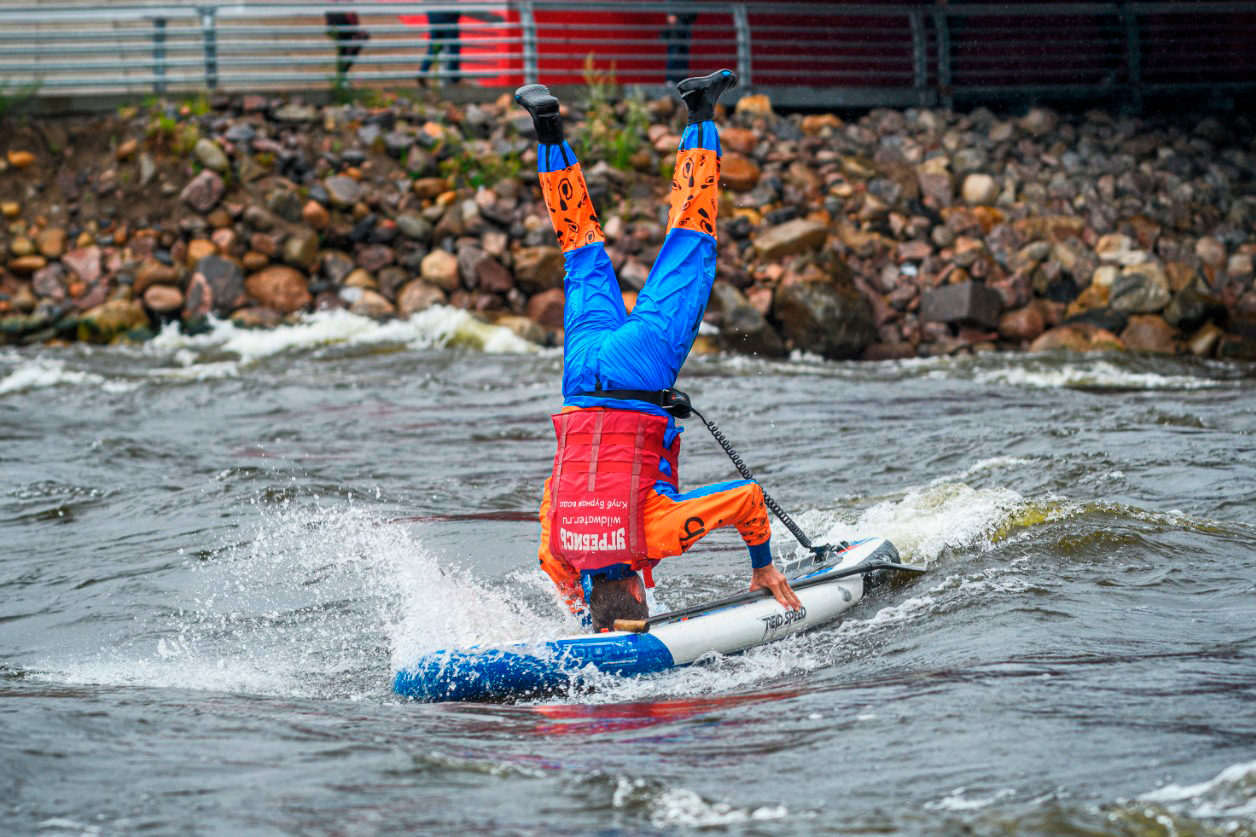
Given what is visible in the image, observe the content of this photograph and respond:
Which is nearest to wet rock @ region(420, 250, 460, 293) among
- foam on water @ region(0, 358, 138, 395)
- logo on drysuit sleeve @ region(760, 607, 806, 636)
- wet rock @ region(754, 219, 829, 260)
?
wet rock @ region(754, 219, 829, 260)

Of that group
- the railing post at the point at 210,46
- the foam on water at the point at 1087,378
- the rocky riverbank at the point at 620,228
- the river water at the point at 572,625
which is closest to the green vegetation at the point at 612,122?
the rocky riverbank at the point at 620,228

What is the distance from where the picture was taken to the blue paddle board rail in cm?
582

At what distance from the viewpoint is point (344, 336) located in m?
15.9

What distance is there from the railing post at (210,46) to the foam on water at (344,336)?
14.8ft

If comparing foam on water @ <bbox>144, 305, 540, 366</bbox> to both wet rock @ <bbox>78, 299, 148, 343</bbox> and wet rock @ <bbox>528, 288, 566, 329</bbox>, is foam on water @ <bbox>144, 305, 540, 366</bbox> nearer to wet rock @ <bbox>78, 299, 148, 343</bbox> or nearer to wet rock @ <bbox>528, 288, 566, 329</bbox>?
wet rock @ <bbox>78, 299, 148, 343</bbox>

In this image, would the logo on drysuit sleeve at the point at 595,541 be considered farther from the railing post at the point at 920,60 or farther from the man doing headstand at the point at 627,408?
the railing post at the point at 920,60

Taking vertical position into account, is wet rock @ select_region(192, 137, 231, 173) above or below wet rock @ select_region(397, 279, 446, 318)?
above

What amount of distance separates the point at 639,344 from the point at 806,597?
1517mm

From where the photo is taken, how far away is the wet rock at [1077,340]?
52.9ft

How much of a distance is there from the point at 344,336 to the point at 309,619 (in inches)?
360

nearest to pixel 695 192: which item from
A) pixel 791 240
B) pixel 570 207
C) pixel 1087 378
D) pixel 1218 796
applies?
pixel 570 207

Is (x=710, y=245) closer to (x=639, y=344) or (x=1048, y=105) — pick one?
(x=639, y=344)

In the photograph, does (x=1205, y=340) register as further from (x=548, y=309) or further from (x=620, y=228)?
(x=548, y=309)

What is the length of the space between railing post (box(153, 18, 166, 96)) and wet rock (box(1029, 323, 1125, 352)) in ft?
38.8
